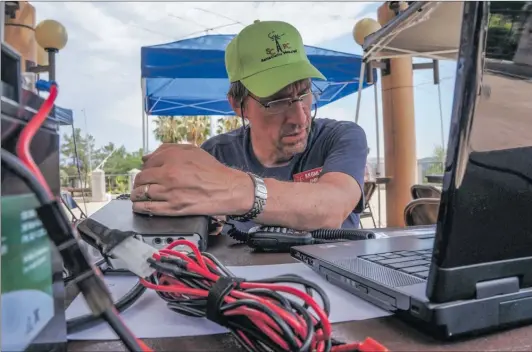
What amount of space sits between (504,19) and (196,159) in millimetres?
450

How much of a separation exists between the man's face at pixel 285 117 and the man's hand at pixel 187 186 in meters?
0.39

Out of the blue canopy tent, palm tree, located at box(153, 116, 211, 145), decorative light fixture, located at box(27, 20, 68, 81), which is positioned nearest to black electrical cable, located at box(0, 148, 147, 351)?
the blue canopy tent

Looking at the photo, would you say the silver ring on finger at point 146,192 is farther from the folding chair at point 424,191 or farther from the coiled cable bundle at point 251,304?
the folding chair at point 424,191

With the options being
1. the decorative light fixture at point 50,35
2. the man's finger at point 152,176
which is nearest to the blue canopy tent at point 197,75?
the decorative light fixture at point 50,35

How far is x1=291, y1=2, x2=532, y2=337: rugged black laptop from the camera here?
0.77ft

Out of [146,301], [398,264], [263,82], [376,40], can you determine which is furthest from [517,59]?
[376,40]

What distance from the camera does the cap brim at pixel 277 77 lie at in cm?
92

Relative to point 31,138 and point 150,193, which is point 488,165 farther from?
point 150,193

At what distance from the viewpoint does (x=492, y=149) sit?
0.26m

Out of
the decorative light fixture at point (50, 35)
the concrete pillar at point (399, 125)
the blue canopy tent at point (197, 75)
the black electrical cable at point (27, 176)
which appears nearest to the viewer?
the black electrical cable at point (27, 176)

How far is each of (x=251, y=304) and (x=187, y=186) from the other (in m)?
0.34

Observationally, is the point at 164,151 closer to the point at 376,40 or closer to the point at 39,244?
the point at 39,244

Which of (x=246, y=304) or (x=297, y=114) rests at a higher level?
(x=297, y=114)

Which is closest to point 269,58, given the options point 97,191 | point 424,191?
point 97,191
